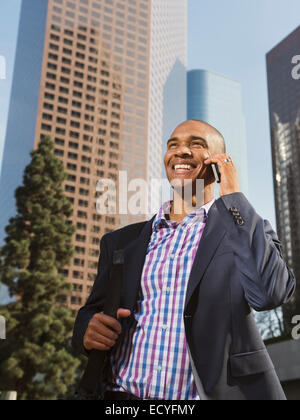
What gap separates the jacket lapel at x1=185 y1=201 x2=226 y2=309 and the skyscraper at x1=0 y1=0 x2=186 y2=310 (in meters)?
58.8

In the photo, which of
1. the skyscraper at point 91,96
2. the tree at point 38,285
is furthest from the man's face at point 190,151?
the skyscraper at point 91,96

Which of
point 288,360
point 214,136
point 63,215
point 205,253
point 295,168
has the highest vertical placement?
point 295,168

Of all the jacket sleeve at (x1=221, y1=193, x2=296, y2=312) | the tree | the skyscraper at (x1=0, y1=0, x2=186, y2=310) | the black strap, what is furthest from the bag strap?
the skyscraper at (x1=0, y1=0, x2=186, y2=310)

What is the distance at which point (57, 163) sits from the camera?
19.2m

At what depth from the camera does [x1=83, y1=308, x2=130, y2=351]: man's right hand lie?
1397 millimetres

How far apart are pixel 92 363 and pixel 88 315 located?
0.19 meters

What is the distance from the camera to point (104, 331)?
4.61 feet

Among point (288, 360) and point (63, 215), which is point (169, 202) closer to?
point (63, 215)

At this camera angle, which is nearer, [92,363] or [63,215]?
[92,363]

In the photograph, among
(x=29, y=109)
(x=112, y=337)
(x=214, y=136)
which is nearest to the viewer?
(x=112, y=337)

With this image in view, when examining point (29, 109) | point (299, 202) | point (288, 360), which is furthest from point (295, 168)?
point (29, 109)

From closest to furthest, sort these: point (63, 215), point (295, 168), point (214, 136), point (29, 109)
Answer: point (214, 136) < point (63, 215) < point (295, 168) < point (29, 109)

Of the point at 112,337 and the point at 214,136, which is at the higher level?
the point at 214,136

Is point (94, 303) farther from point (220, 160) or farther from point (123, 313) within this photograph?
point (220, 160)
